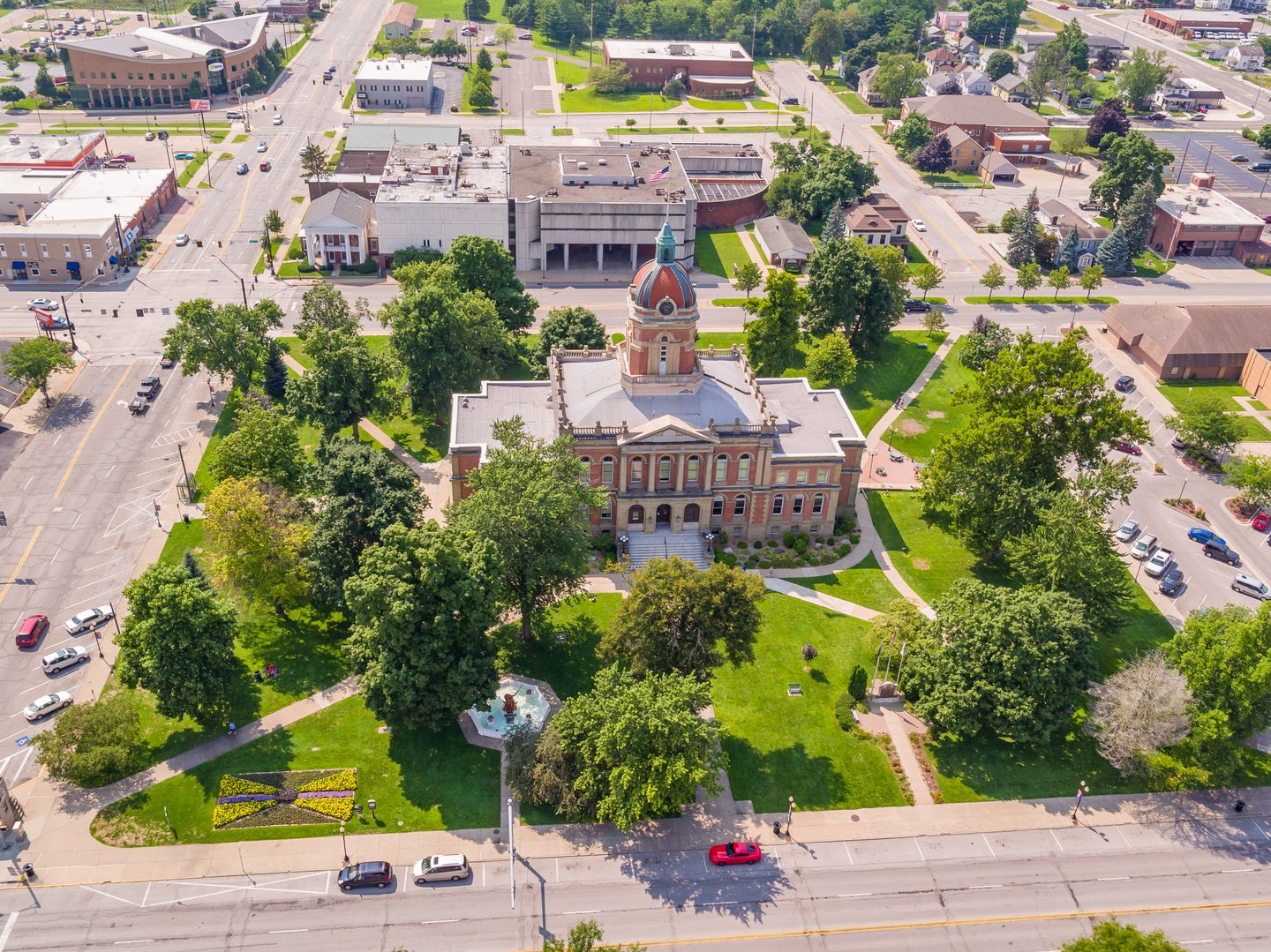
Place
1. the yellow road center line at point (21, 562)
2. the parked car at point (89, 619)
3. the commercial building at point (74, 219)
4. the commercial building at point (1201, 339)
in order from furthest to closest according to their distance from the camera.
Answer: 1. the commercial building at point (74, 219)
2. the commercial building at point (1201, 339)
3. the yellow road center line at point (21, 562)
4. the parked car at point (89, 619)

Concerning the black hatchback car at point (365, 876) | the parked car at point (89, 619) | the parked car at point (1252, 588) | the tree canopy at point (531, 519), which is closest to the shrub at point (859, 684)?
the tree canopy at point (531, 519)

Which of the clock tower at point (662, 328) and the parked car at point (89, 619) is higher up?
the clock tower at point (662, 328)

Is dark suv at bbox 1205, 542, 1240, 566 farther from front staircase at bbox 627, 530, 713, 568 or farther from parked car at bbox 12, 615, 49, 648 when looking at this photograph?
parked car at bbox 12, 615, 49, 648

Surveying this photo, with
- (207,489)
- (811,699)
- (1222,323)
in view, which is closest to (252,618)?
(207,489)

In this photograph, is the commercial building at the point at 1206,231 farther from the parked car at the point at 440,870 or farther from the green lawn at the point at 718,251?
the parked car at the point at 440,870

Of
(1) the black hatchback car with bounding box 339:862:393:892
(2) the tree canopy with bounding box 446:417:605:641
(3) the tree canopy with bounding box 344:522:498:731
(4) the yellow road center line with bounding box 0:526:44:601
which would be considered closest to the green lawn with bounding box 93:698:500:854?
(1) the black hatchback car with bounding box 339:862:393:892

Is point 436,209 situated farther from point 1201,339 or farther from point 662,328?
point 1201,339

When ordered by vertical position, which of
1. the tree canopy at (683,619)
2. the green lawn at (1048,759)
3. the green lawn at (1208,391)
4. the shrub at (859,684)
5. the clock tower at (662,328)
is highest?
the clock tower at (662,328)
